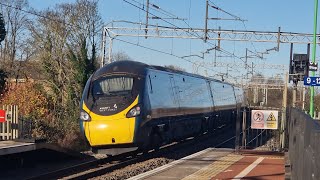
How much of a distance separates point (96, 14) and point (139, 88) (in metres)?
29.9

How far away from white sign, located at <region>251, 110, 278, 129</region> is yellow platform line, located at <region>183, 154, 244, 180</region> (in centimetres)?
137

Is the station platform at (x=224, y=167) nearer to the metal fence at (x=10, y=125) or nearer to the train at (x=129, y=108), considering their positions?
the train at (x=129, y=108)

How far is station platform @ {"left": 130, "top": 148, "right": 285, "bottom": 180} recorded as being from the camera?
11.8 meters

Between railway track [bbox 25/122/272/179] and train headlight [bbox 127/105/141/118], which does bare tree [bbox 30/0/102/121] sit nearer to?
railway track [bbox 25/122/272/179]

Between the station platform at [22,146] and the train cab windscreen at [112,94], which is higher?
the train cab windscreen at [112,94]

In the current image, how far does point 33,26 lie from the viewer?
44.2 m

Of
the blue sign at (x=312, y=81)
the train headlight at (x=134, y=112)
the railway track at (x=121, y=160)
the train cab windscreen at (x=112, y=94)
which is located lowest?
the railway track at (x=121, y=160)

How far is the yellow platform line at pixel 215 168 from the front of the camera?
11.7 m

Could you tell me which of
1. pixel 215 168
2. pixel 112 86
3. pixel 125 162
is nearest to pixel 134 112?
pixel 112 86

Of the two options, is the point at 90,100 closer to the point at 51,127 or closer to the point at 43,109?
the point at 51,127

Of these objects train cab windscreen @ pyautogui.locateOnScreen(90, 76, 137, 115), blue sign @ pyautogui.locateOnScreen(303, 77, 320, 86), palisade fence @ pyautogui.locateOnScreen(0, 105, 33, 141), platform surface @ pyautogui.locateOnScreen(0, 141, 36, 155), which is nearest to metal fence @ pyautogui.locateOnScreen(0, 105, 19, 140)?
palisade fence @ pyautogui.locateOnScreen(0, 105, 33, 141)

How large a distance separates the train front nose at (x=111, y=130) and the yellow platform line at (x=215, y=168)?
2.79 meters

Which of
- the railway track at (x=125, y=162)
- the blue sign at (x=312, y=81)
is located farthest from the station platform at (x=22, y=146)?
the blue sign at (x=312, y=81)

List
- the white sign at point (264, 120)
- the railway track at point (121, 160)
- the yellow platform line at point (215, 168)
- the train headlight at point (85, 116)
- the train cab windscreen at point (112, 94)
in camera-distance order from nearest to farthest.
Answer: the yellow platform line at point (215, 168), the railway track at point (121, 160), the train cab windscreen at point (112, 94), the train headlight at point (85, 116), the white sign at point (264, 120)
